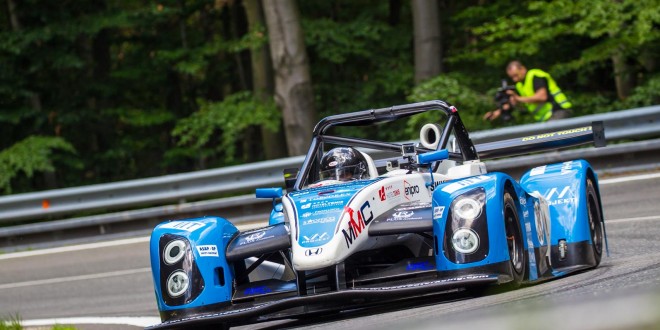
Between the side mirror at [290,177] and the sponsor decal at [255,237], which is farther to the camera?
the side mirror at [290,177]

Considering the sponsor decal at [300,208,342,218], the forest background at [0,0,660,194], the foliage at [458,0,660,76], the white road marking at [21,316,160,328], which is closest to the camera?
the sponsor decal at [300,208,342,218]

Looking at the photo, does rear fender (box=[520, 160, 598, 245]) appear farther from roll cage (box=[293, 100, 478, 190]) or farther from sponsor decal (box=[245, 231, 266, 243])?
sponsor decal (box=[245, 231, 266, 243])

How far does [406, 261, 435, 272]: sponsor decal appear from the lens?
7.65 meters

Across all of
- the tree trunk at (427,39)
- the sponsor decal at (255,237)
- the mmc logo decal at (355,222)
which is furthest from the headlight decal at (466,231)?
the tree trunk at (427,39)

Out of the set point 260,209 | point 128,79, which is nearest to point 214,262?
point 260,209

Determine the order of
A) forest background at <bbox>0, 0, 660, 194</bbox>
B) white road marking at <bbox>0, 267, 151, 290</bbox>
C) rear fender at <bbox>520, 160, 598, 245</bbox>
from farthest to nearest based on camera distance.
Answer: forest background at <bbox>0, 0, 660, 194</bbox> < white road marking at <bbox>0, 267, 151, 290</bbox> < rear fender at <bbox>520, 160, 598, 245</bbox>

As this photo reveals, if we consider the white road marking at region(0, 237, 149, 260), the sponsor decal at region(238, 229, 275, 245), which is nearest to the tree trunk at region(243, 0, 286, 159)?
the white road marking at region(0, 237, 149, 260)

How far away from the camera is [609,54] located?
19.1 meters

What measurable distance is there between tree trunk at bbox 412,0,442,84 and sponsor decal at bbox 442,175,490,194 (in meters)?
13.6

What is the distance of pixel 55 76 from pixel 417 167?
721 inches

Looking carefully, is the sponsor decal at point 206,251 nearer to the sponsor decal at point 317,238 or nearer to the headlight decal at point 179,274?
the headlight decal at point 179,274

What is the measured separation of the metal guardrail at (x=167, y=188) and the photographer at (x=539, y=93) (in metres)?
1.15

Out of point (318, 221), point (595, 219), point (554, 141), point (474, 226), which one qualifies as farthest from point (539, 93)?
point (318, 221)

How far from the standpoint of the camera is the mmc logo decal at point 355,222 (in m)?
7.40
